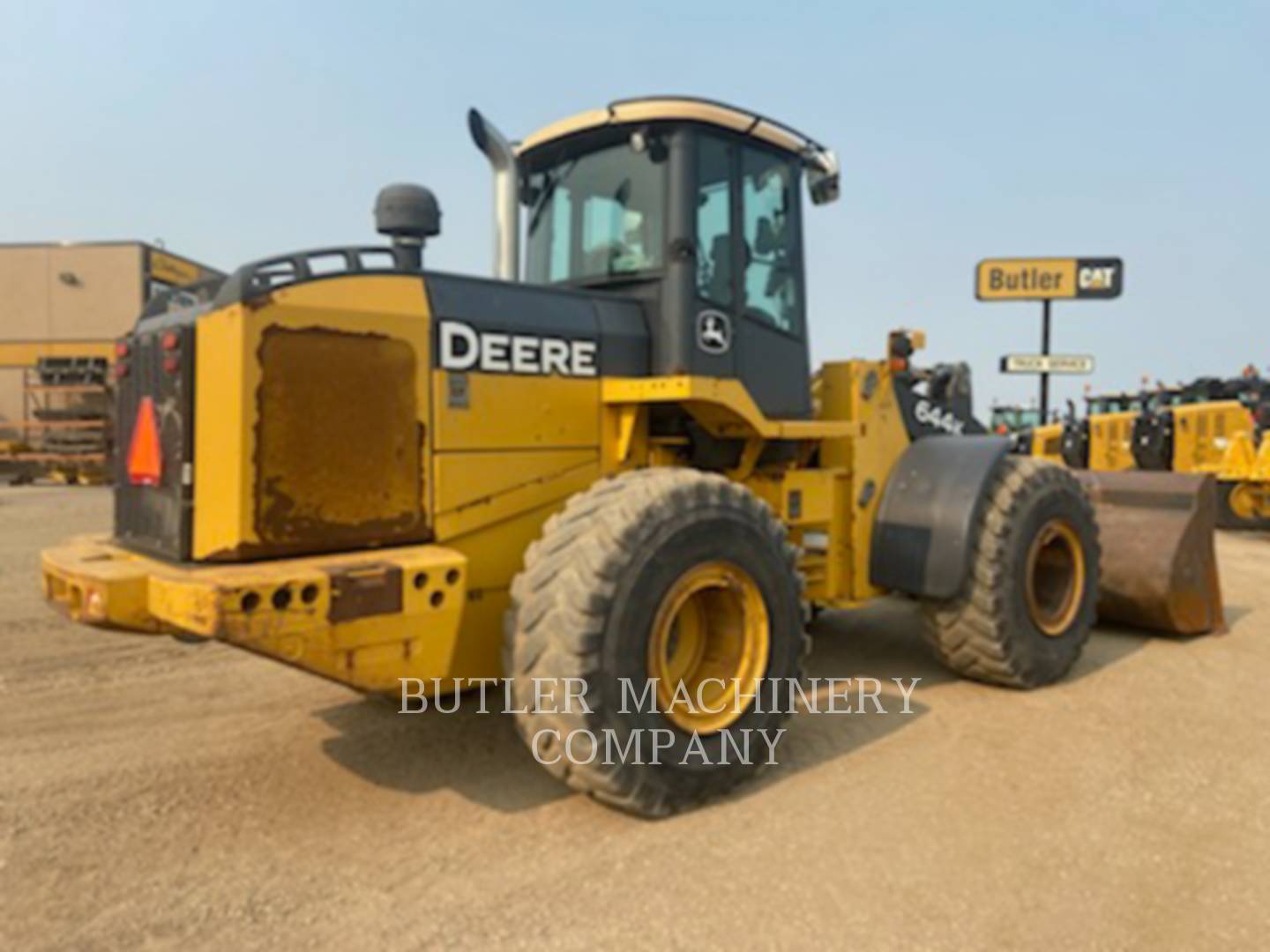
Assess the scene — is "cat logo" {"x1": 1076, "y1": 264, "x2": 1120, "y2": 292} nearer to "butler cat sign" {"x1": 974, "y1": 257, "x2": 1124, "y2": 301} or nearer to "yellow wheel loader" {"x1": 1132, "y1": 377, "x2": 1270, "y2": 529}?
"butler cat sign" {"x1": 974, "y1": 257, "x2": 1124, "y2": 301}

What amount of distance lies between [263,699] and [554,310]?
2649 millimetres

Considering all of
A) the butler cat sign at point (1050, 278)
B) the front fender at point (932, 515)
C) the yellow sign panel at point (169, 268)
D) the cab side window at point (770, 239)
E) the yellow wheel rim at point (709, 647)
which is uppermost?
the yellow sign panel at point (169, 268)

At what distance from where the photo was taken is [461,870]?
3.20m

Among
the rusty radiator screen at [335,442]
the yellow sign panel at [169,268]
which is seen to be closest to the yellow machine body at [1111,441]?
the rusty radiator screen at [335,442]

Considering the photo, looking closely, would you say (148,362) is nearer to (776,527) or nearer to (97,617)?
(97,617)

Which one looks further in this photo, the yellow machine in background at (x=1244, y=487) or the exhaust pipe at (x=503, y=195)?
the yellow machine in background at (x=1244, y=487)

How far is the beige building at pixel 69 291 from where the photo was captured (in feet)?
77.8

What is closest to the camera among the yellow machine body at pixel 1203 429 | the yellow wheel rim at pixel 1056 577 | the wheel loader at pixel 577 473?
the wheel loader at pixel 577 473

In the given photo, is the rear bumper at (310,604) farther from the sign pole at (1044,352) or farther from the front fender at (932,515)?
the sign pole at (1044,352)

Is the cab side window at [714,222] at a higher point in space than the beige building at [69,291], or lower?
lower

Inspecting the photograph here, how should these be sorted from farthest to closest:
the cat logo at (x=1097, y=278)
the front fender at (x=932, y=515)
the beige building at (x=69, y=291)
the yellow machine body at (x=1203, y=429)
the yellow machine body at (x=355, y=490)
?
the beige building at (x=69, y=291) < the cat logo at (x=1097, y=278) < the yellow machine body at (x=1203, y=429) < the front fender at (x=932, y=515) < the yellow machine body at (x=355, y=490)

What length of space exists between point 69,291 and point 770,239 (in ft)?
80.2

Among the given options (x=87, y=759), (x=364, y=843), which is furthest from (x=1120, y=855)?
(x=87, y=759)

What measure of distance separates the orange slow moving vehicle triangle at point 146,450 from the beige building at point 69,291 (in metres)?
22.6
